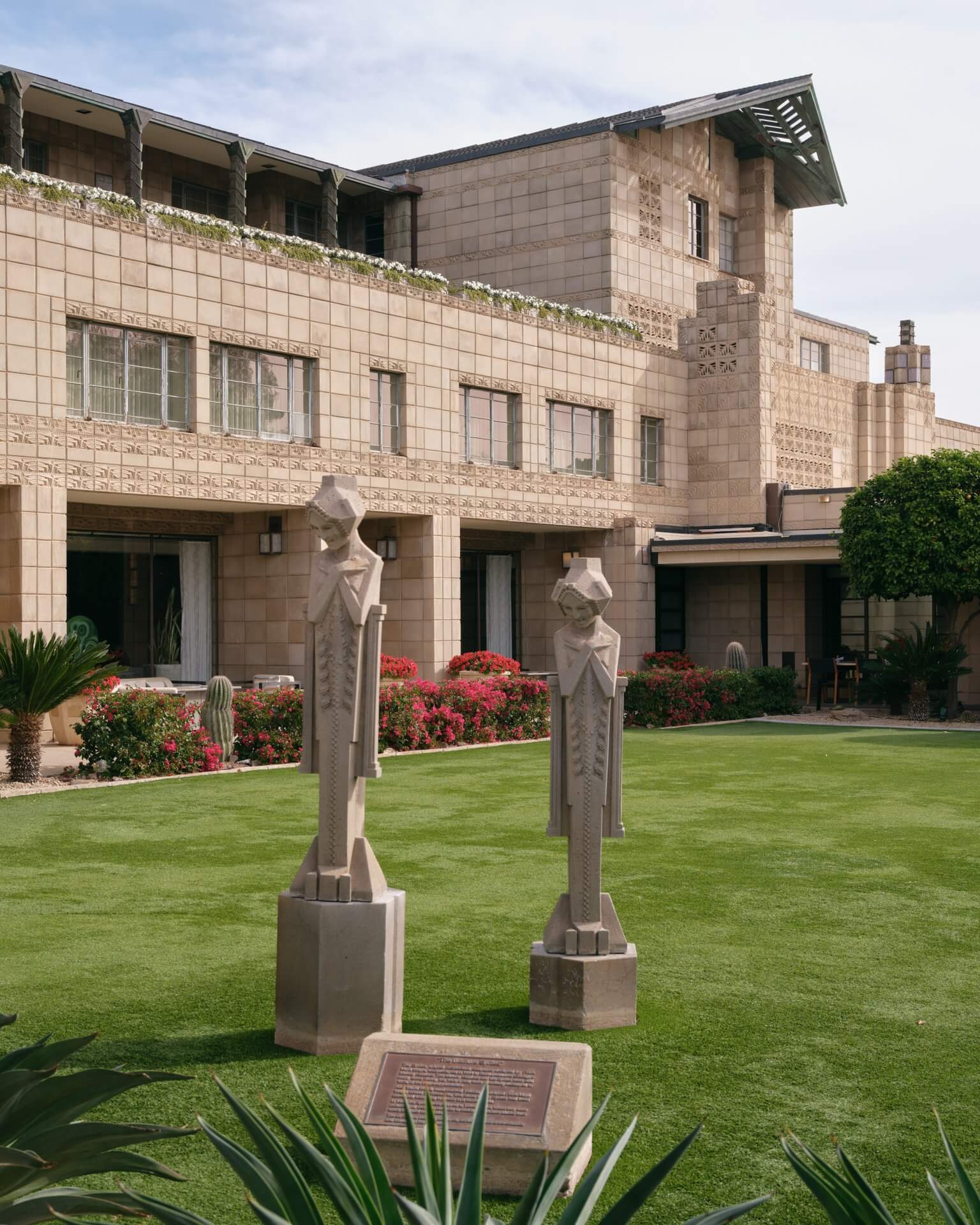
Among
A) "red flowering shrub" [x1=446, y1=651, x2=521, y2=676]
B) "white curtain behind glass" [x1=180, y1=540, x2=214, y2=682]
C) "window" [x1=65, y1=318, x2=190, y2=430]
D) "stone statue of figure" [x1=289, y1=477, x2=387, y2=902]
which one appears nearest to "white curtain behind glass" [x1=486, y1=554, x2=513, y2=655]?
"red flowering shrub" [x1=446, y1=651, x2=521, y2=676]

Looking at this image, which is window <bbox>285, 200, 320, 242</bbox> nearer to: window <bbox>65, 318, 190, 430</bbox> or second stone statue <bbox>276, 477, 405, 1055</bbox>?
window <bbox>65, 318, 190, 430</bbox>

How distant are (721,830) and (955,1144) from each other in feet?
23.8

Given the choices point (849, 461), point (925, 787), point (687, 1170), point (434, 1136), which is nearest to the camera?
point (434, 1136)

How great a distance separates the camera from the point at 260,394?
22984 mm

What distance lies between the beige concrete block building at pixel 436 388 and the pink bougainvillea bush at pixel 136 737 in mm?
3422

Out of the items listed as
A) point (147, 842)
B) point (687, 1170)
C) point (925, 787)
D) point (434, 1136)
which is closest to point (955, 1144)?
point (687, 1170)

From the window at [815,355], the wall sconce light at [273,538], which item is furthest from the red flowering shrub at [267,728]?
the window at [815,355]

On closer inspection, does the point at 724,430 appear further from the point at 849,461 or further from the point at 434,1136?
the point at 434,1136

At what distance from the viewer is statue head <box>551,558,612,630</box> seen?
6.94 meters

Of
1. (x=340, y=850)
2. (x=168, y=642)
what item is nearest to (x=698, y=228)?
(x=168, y=642)

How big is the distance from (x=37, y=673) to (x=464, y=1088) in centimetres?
1173

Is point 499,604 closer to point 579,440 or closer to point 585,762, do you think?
point 579,440

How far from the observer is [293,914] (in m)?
6.59

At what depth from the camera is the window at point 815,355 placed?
4053cm
